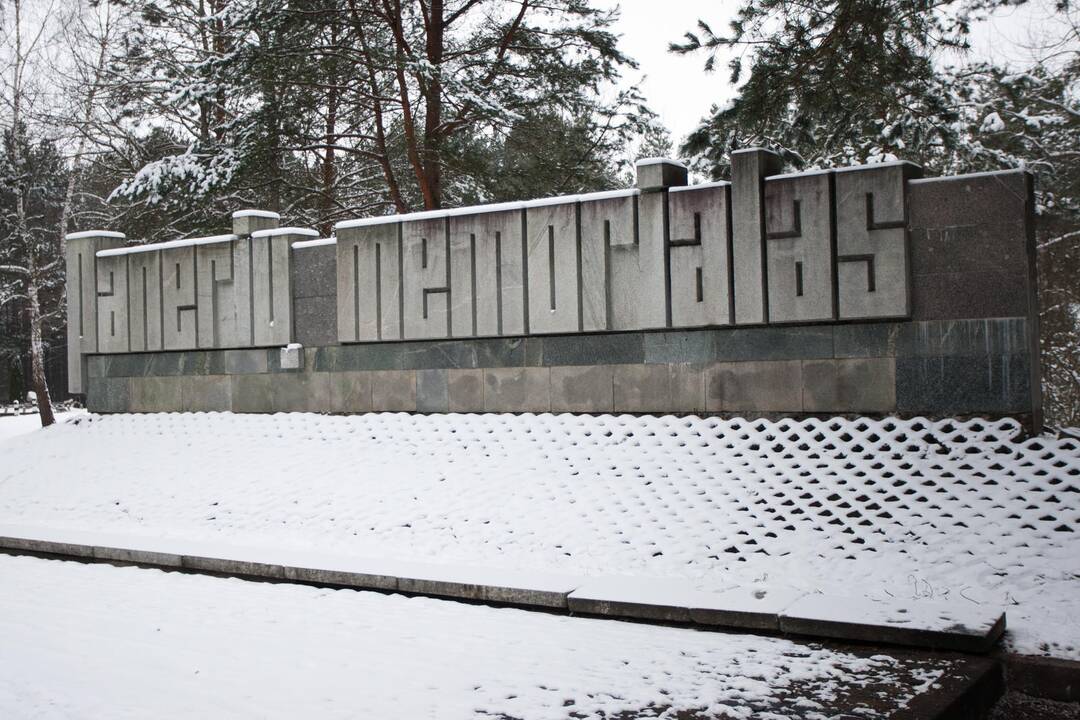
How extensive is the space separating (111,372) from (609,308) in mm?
8331

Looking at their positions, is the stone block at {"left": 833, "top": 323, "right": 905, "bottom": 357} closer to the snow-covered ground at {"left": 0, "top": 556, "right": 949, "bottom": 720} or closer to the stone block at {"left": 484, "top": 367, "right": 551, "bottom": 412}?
the stone block at {"left": 484, "top": 367, "right": 551, "bottom": 412}

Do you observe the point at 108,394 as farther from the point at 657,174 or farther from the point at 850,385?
the point at 850,385

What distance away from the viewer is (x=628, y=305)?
10.4m

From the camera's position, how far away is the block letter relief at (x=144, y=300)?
1392 cm

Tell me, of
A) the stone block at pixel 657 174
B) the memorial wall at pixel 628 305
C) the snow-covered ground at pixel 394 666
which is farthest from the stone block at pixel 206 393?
the stone block at pixel 657 174

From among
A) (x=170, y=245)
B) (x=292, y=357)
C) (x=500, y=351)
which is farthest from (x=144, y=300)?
(x=500, y=351)

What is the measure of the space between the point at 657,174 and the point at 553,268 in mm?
1628

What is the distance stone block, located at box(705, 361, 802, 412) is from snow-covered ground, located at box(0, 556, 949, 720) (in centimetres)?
396

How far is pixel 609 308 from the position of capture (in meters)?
10.5

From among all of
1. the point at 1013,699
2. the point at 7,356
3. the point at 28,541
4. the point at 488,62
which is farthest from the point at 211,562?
the point at 7,356

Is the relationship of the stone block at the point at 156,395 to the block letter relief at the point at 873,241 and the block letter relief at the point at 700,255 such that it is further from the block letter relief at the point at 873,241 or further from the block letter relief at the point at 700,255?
the block letter relief at the point at 873,241

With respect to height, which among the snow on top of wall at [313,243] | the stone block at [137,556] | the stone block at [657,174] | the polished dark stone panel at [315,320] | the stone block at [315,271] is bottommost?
the stone block at [137,556]

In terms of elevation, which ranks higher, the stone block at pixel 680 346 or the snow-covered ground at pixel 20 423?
the stone block at pixel 680 346

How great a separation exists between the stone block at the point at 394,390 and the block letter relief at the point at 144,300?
13.3ft
